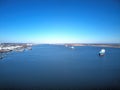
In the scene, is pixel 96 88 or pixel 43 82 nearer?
pixel 96 88

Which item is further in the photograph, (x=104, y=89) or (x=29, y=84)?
(x=29, y=84)

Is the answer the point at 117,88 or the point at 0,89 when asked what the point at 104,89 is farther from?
the point at 0,89

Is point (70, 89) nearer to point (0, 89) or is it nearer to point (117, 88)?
point (117, 88)

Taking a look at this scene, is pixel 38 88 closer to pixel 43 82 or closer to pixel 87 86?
pixel 43 82

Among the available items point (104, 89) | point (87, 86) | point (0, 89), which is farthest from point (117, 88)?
point (0, 89)

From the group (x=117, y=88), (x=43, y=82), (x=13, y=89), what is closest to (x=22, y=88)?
(x=13, y=89)

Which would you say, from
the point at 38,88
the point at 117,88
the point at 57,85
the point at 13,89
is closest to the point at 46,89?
the point at 38,88

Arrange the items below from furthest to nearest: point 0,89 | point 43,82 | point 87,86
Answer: point 43,82, point 87,86, point 0,89

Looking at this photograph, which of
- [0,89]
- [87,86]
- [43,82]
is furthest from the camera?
[43,82]
